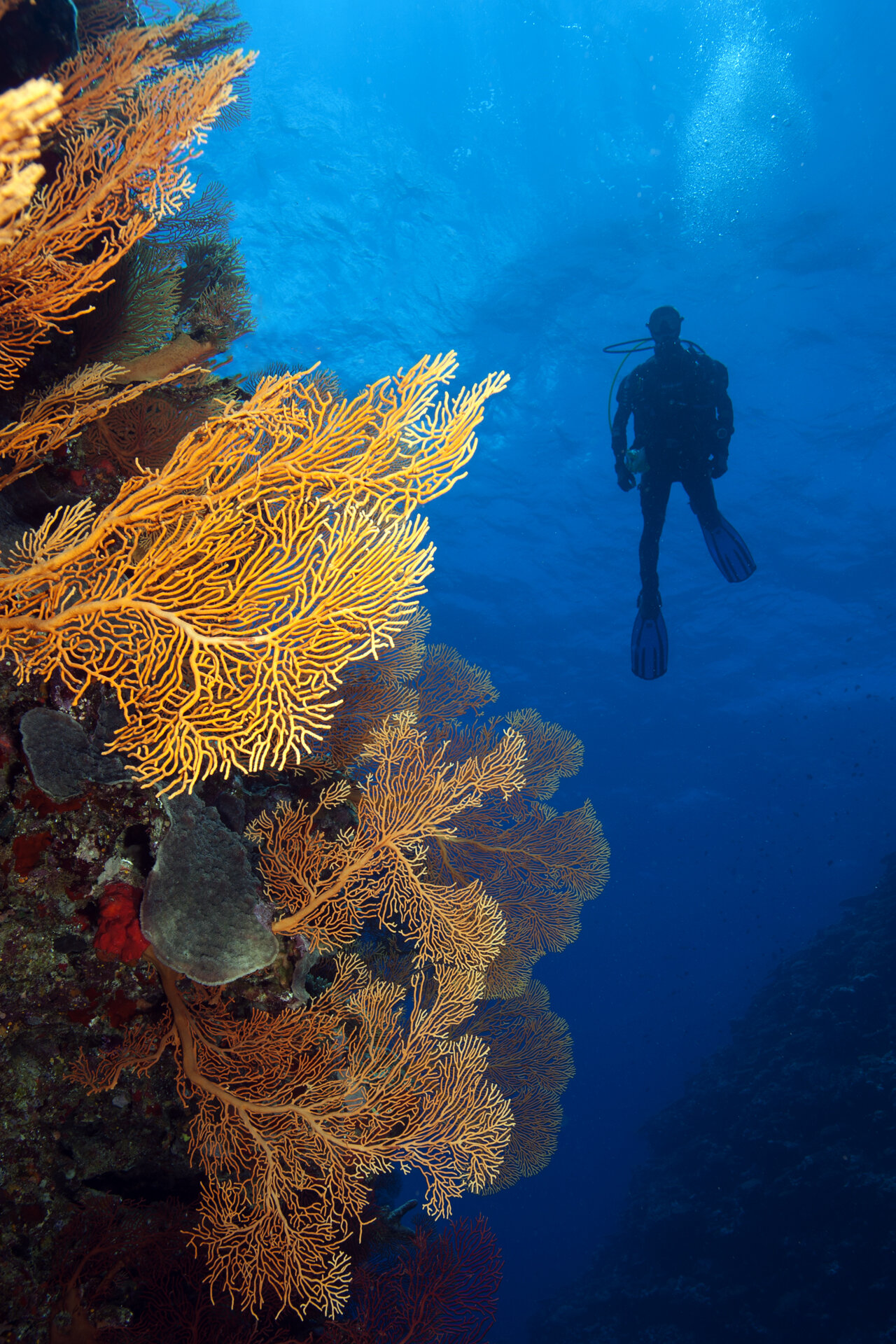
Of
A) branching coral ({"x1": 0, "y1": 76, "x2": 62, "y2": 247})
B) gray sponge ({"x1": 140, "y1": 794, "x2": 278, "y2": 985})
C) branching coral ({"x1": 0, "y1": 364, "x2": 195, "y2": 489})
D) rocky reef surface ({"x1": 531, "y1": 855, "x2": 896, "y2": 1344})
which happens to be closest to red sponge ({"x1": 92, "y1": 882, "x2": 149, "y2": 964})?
gray sponge ({"x1": 140, "y1": 794, "x2": 278, "y2": 985})

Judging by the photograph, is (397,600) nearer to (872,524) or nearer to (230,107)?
(230,107)

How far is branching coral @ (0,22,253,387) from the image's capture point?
6.94ft

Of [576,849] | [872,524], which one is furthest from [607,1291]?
[872,524]

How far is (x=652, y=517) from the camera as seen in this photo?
9.40 metres

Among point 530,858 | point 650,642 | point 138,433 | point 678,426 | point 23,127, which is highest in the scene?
point 23,127

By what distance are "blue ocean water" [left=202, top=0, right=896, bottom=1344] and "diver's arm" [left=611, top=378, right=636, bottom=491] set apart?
15.2 ft

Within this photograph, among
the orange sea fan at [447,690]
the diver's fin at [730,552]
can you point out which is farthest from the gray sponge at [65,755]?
the diver's fin at [730,552]

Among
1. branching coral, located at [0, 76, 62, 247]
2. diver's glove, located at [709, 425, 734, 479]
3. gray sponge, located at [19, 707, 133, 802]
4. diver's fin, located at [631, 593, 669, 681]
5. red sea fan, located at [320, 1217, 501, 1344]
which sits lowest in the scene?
diver's fin, located at [631, 593, 669, 681]

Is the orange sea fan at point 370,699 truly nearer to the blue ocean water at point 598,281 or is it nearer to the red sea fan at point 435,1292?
the red sea fan at point 435,1292

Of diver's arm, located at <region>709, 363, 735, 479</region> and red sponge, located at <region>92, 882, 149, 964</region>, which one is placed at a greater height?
red sponge, located at <region>92, 882, 149, 964</region>

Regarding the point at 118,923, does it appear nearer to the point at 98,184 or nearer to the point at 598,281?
the point at 98,184

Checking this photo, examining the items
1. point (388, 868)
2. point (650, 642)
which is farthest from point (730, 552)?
point (388, 868)

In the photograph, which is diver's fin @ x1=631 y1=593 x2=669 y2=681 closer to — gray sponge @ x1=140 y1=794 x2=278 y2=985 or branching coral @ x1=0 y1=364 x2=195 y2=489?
gray sponge @ x1=140 y1=794 x2=278 y2=985

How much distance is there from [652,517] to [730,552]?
133 centimetres
